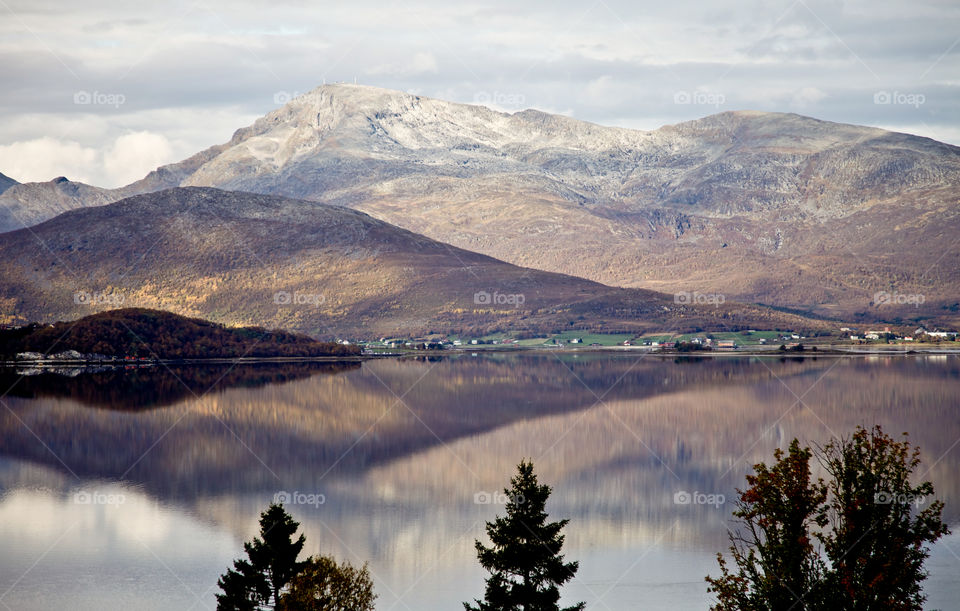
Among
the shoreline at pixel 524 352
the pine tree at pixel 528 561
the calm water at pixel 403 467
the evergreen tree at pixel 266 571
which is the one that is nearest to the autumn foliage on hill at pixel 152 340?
the shoreline at pixel 524 352

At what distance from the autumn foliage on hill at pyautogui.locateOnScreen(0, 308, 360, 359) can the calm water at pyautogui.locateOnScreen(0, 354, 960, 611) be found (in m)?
31.4

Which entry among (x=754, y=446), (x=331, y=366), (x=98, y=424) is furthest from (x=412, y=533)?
(x=331, y=366)

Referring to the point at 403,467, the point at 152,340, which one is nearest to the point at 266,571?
the point at 403,467

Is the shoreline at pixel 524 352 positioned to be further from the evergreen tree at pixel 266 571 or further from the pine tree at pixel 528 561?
the pine tree at pixel 528 561

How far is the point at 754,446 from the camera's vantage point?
67.9 metres

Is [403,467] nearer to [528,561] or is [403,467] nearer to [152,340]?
[528,561]

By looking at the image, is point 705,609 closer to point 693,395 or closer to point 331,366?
point 693,395

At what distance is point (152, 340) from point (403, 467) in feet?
332

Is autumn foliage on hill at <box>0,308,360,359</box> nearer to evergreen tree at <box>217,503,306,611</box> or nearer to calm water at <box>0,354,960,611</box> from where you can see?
calm water at <box>0,354,960,611</box>

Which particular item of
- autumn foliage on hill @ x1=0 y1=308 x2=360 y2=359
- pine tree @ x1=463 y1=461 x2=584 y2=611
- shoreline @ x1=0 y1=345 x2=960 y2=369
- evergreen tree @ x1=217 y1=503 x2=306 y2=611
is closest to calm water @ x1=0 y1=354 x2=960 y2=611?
evergreen tree @ x1=217 y1=503 x2=306 y2=611

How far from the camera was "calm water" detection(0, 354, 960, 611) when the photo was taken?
125ft

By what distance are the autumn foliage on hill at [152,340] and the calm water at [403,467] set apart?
31.4 metres

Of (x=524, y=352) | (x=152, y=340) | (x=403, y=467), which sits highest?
Result: (x=152, y=340)

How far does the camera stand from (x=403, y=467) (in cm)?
5959
